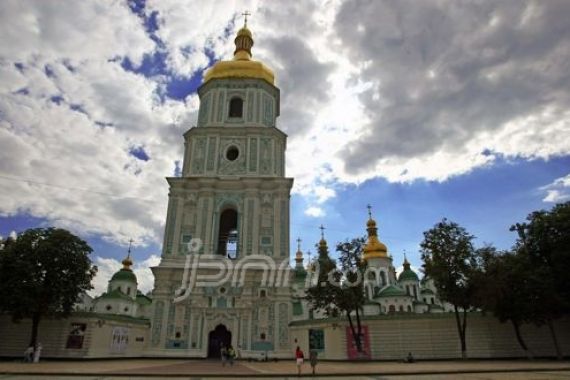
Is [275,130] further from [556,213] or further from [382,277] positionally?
[382,277]

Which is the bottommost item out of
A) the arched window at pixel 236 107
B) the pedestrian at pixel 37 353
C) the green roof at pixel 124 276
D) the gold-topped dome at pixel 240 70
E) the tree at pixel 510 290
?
the pedestrian at pixel 37 353

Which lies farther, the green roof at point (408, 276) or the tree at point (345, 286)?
the green roof at point (408, 276)

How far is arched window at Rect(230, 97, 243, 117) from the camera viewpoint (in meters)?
35.2

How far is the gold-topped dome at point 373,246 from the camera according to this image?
51.6m

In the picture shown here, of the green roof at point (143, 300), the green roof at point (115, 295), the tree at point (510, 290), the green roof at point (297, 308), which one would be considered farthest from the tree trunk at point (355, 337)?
the green roof at point (143, 300)

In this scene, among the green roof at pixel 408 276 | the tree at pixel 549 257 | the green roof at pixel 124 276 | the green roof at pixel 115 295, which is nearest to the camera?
the tree at pixel 549 257

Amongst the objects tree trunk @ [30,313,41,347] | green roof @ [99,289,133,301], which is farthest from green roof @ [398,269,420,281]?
tree trunk @ [30,313,41,347]

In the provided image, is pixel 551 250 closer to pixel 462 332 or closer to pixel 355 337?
pixel 462 332

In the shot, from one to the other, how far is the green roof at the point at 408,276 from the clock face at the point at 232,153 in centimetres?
3129

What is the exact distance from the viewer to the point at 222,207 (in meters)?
30.9

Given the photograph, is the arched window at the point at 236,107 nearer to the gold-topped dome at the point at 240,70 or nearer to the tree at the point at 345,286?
the gold-topped dome at the point at 240,70

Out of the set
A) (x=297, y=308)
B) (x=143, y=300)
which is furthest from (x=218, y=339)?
(x=143, y=300)

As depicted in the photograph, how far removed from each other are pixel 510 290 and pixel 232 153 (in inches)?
873

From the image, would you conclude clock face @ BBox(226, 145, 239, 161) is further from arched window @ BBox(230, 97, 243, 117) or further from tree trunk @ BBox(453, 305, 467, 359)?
tree trunk @ BBox(453, 305, 467, 359)
